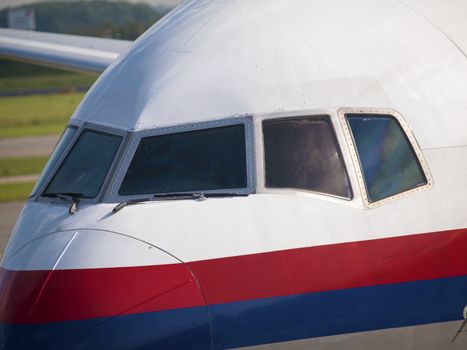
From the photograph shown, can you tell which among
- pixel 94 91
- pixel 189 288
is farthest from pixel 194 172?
pixel 94 91

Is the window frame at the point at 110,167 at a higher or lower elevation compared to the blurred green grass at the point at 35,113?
lower

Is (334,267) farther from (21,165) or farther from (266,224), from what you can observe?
(21,165)

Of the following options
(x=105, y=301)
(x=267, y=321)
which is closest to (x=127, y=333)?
(x=105, y=301)

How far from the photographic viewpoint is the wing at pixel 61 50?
1443 cm

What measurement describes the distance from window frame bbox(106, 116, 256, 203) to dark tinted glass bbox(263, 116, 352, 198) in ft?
0.38

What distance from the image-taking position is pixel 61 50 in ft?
50.8

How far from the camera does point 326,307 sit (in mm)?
6660

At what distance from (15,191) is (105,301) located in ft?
54.3

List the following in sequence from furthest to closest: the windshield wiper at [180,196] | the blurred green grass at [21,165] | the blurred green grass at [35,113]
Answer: the blurred green grass at [35,113] < the blurred green grass at [21,165] < the windshield wiper at [180,196]

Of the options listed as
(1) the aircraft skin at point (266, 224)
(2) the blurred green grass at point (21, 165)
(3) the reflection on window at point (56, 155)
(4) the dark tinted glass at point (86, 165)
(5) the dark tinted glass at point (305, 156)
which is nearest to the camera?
(1) the aircraft skin at point (266, 224)

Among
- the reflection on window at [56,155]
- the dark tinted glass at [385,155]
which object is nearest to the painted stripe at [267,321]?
the dark tinted glass at [385,155]

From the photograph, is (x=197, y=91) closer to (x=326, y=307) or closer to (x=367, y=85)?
(x=367, y=85)

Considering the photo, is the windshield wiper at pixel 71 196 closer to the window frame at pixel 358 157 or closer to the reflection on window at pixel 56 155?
the reflection on window at pixel 56 155

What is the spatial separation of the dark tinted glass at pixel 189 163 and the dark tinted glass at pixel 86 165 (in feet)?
0.82
